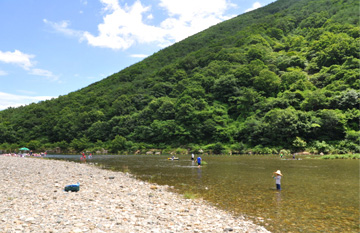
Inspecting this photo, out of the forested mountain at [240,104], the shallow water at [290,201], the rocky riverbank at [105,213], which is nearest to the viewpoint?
the rocky riverbank at [105,213]

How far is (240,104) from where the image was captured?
93688 mm

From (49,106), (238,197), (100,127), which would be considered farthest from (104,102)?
(238,197)

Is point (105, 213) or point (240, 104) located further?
point (240, 104)

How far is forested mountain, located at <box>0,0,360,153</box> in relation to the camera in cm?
6750

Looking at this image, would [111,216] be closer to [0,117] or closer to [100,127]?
[100,127]

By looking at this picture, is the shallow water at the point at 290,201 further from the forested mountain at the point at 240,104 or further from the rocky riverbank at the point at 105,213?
the forested mountain at the point at 240,104

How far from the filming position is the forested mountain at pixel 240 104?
67.5 meters

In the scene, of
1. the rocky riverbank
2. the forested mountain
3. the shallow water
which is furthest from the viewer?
the forested mountain

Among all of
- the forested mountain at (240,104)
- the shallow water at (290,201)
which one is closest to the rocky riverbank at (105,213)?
the shallow water at (290,201)

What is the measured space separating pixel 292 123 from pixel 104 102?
309 ft

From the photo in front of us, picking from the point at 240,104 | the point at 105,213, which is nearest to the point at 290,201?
the point at 105,213

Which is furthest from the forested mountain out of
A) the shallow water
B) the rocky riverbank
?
the rocky riverbank

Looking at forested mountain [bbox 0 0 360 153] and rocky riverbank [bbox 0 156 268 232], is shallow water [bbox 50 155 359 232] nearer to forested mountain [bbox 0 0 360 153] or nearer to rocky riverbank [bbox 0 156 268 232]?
rocky riverbank [bbox 0 156 268 232]

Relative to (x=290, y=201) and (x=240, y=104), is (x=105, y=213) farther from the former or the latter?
(x=240, y=104)
